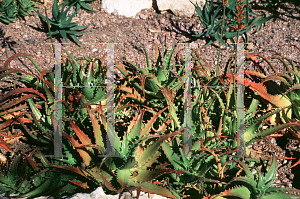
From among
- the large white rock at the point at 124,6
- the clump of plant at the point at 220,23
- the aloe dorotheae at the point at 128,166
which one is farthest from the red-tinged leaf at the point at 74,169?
the large white rock at the point at 124,6

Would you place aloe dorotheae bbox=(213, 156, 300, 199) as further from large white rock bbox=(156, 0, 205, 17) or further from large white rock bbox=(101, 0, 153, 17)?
large white rock bbox=(101, 0, 153, 17)

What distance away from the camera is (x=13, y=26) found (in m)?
3.03

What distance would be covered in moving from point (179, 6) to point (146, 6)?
0.40m

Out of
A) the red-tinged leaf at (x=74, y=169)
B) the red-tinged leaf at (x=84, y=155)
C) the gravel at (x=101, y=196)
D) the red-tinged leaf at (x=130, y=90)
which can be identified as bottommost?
the gravel at (x=101, y=196)

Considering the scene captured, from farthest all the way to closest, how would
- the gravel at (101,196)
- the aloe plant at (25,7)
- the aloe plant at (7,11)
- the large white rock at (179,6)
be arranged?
the large white rock at (179,6) < the aloe plant at (25,7) < the aloe plant at (7,11) < the gravel at (101,196)

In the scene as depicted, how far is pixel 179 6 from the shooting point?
3.23 meters

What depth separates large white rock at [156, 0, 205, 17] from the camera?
10.6 ft

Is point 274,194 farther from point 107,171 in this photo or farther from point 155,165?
point 107,171

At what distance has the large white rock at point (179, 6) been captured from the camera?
10.6 feet

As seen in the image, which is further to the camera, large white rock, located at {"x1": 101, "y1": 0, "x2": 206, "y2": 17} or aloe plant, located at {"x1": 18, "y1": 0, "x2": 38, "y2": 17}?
large white rock, located at {"x1": 101, "y1": 0, "x2": 206, "y2": 17}

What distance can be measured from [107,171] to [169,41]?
1685mm

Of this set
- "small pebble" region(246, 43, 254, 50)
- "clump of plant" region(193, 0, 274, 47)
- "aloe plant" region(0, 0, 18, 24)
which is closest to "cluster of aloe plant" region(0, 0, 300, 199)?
"small pebble" region(246, 43, 254, 50)

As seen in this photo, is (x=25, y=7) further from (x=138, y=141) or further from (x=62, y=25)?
(x=138, y=141)

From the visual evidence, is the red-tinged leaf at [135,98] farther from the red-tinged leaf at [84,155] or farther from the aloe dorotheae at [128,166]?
the red-tinged leaf at [84,155]
